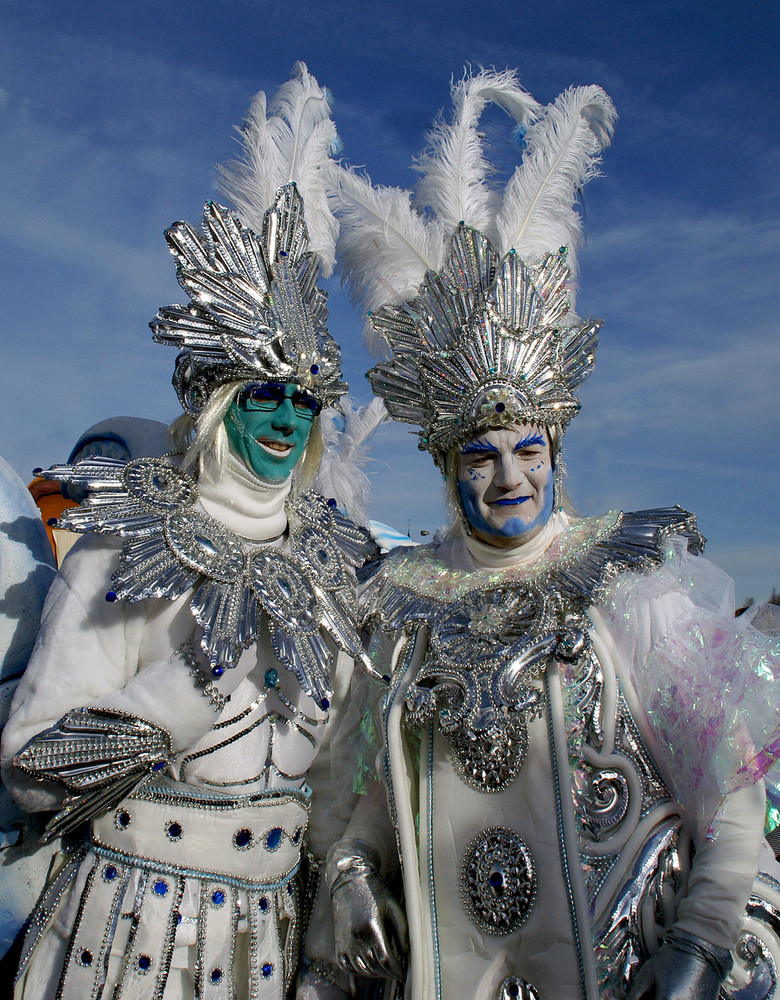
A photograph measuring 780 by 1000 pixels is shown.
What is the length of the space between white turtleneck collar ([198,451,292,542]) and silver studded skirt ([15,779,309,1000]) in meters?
0.70

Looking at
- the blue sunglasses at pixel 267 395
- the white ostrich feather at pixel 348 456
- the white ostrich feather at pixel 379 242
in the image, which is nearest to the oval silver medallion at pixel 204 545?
the blue sunglasses at pixel 267 395

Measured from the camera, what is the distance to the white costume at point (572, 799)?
1.84m

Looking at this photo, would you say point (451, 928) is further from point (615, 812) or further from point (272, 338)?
point (272, 338)

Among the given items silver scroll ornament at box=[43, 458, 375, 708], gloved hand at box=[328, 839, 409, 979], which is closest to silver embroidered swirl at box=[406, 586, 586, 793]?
silver scroll ornament at box=[43, 458, 375, 708]

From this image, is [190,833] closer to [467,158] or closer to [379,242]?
[379,242]

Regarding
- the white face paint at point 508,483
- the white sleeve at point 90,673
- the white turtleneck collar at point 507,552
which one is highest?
the white face paint at point 508,483

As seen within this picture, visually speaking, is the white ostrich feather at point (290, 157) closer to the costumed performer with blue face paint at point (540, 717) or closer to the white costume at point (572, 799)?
the costumed performer with blue face paint at point (540, 717)

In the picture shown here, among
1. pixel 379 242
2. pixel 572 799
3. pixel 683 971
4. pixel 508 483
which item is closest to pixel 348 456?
pixel 379 242

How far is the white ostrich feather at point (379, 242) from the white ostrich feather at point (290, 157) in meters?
0.07

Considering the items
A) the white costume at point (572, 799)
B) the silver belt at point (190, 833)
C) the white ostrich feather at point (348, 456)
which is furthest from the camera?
the white ostrich feather at point (348, 456)

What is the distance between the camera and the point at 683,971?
A: 1.71m

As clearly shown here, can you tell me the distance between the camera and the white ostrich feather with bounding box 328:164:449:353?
296 centimetres

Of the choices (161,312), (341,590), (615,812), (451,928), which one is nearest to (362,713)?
(341,590)

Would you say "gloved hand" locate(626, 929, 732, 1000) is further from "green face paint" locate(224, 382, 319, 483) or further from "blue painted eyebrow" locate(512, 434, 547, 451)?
"green face paint" locate(224, 382, 319, 483)
